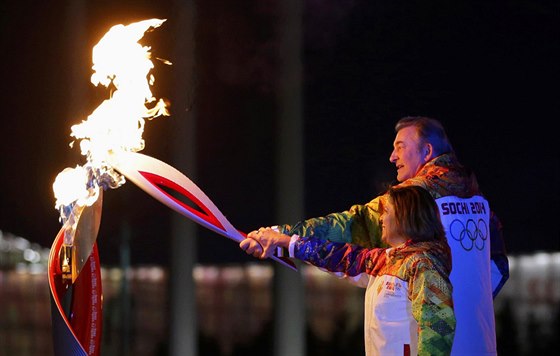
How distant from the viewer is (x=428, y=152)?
7.64ft

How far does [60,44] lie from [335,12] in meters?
1.59

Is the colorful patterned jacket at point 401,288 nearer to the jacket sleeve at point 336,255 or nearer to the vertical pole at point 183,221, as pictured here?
the jacket sleeve at point 336,255

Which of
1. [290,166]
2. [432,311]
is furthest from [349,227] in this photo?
[290,166]

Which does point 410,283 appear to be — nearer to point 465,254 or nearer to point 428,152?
point 465,254

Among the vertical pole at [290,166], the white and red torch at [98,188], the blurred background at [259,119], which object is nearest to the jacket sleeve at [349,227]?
the white and red torch at [98,188]

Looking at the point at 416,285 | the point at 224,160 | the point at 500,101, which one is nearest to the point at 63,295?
the point at 416,285

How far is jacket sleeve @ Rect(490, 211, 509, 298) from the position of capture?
2.42m

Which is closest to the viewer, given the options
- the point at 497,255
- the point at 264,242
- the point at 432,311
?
the point at 432,311

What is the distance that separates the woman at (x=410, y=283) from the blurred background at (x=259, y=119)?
246 cm

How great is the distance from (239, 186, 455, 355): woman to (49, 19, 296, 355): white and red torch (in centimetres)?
42

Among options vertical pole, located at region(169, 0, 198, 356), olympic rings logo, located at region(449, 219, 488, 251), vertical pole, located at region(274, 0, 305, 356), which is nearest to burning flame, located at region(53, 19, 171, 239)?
olympic rings logo, located at region(449, 219, 488, 251)

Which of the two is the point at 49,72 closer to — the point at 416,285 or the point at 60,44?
the point at 60,44

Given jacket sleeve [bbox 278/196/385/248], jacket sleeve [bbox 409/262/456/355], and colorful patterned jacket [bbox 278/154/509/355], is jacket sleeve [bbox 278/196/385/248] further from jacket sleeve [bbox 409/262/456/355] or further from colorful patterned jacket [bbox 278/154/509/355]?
jacket sleeve [bbox 409/262/456/355]

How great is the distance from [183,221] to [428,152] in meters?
2.55
